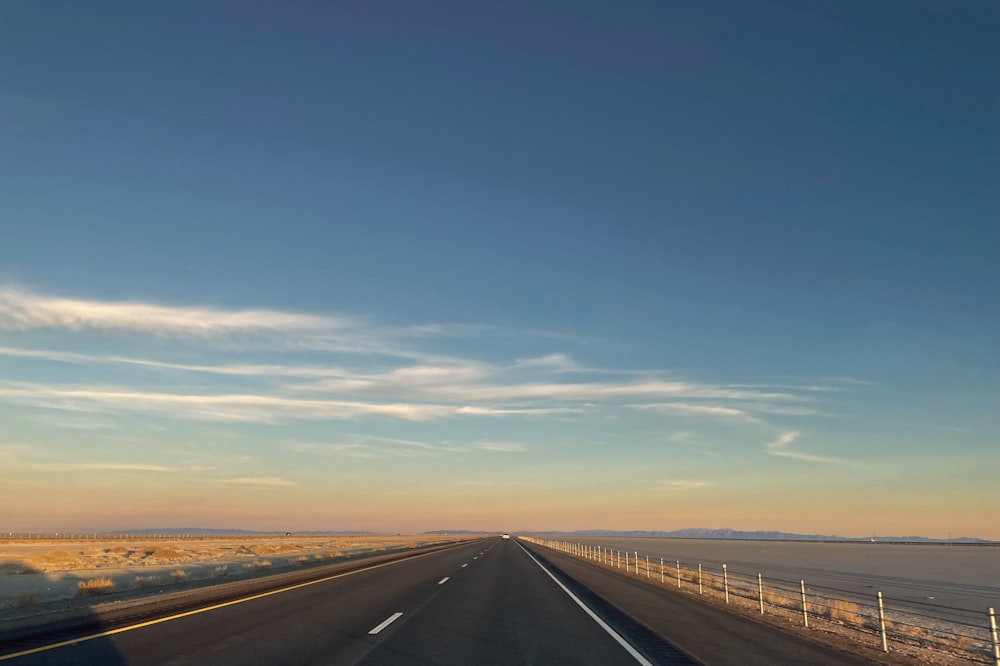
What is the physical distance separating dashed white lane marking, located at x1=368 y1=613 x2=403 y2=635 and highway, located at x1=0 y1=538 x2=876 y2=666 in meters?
0.02

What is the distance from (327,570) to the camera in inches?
1206

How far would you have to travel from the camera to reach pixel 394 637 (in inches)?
455

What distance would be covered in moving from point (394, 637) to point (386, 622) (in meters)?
2.08

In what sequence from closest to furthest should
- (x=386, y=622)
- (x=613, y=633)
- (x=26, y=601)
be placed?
1. (x=613, y=633)
2. (x=386, y=622)
3. (x=26, y=601)

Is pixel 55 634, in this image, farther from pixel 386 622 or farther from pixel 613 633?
pixel 613 633

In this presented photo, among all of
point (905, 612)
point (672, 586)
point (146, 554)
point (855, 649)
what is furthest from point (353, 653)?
point (146, 554)

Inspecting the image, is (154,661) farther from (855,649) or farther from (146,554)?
(146,554)

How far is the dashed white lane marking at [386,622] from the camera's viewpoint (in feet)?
40.0

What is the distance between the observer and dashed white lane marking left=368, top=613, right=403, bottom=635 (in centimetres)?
1221

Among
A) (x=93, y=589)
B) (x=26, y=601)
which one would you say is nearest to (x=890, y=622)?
(x=93, y=589)

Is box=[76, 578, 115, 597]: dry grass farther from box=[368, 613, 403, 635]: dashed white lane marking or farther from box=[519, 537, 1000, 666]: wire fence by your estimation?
box=[519, 537, 1000, 666]: wire fence

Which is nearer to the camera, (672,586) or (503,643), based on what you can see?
(503,643)

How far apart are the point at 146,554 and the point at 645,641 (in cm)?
5484

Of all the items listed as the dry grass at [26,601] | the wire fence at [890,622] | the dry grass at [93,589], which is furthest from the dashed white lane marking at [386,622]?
the wire fence at [890,622]
